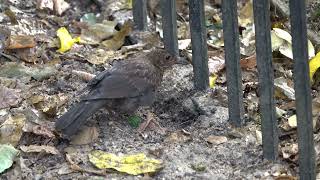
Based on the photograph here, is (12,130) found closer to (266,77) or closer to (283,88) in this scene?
(266,77)

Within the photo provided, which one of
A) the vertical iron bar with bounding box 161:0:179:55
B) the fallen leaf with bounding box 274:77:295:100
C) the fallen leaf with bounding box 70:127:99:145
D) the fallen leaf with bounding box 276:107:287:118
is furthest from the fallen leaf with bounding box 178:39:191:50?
the fallen leaf with bounding box 70:127:99:145

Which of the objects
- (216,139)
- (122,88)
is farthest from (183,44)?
(216,139)

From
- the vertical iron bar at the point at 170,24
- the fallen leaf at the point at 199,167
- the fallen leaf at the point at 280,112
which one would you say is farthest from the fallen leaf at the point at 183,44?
the fallen leaf at the point at 199,167

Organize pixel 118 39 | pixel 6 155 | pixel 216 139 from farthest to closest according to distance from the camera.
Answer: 1. pixel 118 39
2. pixel 216 139
3. pixel 6 155

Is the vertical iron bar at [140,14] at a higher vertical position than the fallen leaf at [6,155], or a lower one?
higher

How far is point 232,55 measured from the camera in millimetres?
4711

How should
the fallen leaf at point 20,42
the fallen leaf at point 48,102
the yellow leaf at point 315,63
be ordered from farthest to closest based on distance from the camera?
the fallen leaf at point 20,42 < the yellow leaf at point 315,63 < the fallen leaf at point 48,102

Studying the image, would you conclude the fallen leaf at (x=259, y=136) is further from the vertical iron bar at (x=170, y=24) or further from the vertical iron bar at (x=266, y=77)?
the vertical iron bar at (x=170, y=24)

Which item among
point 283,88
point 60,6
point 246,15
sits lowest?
point 283,88

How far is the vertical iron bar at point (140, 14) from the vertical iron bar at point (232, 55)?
190 centimetres

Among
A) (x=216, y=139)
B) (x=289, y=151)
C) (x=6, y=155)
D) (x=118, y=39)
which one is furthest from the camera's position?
(x=118, y=39)

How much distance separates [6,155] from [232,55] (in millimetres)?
1579

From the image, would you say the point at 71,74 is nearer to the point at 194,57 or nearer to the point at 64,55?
the point at 64,55

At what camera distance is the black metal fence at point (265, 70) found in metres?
3.88
